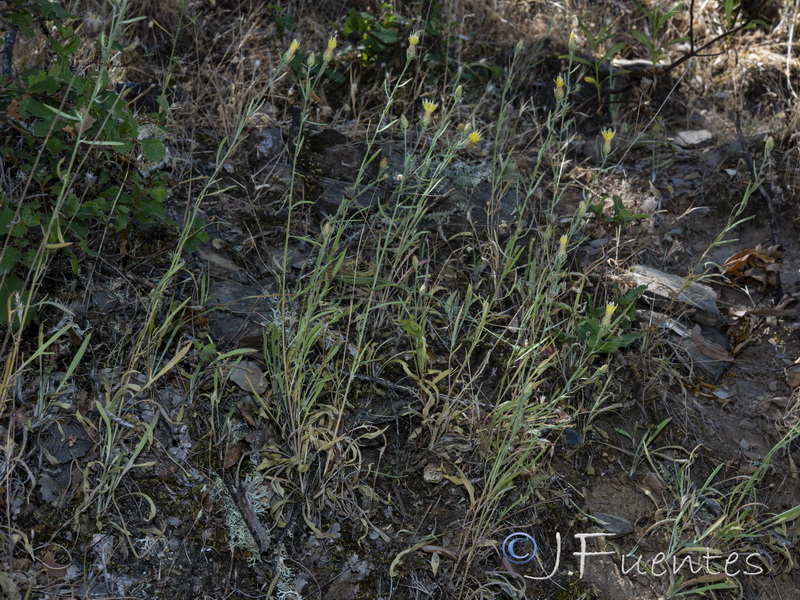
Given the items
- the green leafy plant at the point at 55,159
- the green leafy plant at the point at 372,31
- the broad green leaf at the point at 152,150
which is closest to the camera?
the green leafy plant at the point at 55,159

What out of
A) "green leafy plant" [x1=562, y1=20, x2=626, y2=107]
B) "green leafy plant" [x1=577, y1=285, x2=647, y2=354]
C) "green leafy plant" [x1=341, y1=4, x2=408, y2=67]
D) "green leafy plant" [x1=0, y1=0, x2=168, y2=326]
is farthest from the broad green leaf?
"green leafy plant" [x1=562, y1=20, x2=626, y2=107]

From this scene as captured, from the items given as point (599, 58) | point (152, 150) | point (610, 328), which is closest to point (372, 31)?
point (599, 58)

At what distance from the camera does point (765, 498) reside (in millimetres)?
2615

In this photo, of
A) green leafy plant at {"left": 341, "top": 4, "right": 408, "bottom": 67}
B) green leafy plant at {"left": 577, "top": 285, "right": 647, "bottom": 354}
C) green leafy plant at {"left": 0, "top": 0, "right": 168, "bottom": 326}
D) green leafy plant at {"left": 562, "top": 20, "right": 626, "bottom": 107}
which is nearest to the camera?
green leafy plant at {"left": 0, "top": 0, "right": 168, "bottom": 326}

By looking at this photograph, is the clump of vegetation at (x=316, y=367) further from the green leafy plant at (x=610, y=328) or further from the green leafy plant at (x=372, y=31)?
the green leafy plant at (x=372, y=31)

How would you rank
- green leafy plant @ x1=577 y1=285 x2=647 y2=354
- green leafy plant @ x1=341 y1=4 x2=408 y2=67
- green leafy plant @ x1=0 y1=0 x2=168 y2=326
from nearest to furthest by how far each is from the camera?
green leafy plant @ x1=0 y1=0 x2=168 y2=326
green leafy plant @ x1=577 y1=285 x2=647 y2=354
green leafy plant @ x1=341 y1=4 x2=408 y2=67

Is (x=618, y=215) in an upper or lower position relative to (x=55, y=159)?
lower

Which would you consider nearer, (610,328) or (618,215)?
(610,328)

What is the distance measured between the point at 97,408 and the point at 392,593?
1.08 meters

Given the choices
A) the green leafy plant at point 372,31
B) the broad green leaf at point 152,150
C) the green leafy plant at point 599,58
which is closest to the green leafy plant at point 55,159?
the broad green leaf at point 152,150

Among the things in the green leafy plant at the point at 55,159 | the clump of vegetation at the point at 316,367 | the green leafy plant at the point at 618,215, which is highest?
the green leafy plant at the point at 55,159

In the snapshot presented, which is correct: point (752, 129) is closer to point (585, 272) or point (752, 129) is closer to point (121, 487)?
point (585, 272)

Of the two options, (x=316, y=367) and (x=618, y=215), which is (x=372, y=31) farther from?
(x=316, y=367)

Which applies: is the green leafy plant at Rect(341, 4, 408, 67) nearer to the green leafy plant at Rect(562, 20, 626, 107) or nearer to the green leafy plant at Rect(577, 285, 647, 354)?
the green leafy plant at Rect(562, 20, 626, 107)
